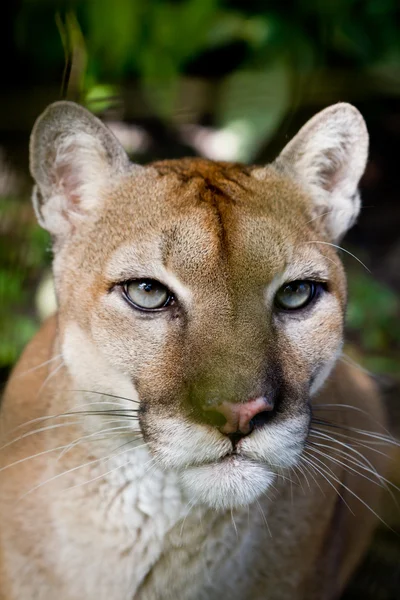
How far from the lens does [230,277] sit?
2018 mm

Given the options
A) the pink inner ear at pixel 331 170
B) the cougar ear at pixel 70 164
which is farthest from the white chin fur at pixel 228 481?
the pink inner ear at pixel 331 170

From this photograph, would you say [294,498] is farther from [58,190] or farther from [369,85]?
[369,85]

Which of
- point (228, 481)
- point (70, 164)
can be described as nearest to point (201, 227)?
point (70, 164)

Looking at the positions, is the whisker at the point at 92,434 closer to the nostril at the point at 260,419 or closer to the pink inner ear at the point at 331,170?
the nostril at the point at 260,419

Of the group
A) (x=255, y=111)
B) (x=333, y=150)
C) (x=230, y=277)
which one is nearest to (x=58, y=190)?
(x=230, y=277)

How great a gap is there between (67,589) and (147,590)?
0.22 metres

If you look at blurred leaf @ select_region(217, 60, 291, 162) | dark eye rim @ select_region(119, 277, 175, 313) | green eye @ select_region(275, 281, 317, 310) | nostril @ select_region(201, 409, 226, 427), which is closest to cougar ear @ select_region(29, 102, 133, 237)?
dark eye rim @ select_region(119, 277, 175, 313)

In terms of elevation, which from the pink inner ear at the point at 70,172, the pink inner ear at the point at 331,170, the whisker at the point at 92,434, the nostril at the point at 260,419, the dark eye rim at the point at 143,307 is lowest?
the whisker at the point at 92,434

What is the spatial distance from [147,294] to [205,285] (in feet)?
0.54

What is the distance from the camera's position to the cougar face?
1.92 m

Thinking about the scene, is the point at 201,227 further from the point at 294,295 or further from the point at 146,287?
the point at 294,295

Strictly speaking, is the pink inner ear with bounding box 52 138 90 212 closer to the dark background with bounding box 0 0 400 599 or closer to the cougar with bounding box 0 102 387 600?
the cougar with bounding box 0 102 387 600

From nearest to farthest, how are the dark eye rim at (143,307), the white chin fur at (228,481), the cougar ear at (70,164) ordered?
the white chin fur at (228,481), the dark eye rim at (143,307), the cougar ear at (70,164)

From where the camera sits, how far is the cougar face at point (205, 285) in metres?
1.92
